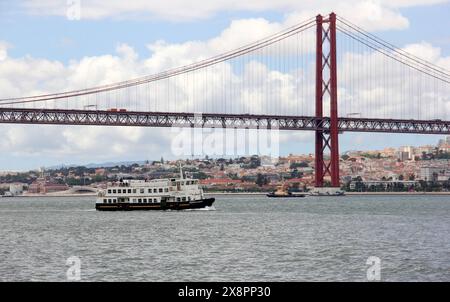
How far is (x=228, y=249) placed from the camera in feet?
134

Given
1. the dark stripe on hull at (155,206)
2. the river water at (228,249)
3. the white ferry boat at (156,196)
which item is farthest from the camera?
the white ferry boat at (156,196)

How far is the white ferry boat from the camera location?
75750 millimetres

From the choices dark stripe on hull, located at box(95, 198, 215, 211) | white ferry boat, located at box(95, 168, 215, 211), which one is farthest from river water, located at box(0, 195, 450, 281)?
white ferry boat, located at box(95, 168, 215, 211)

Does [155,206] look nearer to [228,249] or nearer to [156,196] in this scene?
[156,196]

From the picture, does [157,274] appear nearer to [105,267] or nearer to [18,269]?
[105,267]

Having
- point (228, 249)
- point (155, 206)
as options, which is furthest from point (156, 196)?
point (228, 249)

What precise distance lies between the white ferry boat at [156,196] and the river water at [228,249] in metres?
12.3

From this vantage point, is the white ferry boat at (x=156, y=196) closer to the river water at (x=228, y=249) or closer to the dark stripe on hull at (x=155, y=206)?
the dark stripe on hull at (x=155, y=206)

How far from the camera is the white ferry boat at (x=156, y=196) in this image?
75750 millimetres

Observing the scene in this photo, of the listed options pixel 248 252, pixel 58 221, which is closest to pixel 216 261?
pixel 248 252

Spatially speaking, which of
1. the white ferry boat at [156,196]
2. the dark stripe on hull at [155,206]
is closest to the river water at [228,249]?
the dark stripe on hull at [155,206]

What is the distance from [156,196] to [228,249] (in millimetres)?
35867

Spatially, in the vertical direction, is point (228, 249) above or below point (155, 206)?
below
